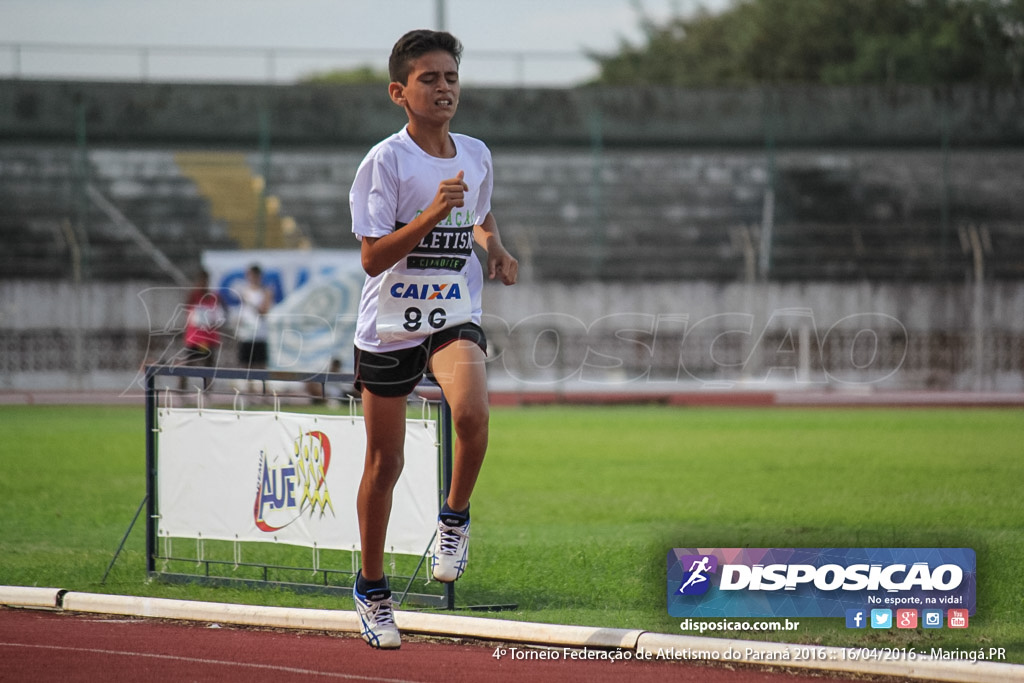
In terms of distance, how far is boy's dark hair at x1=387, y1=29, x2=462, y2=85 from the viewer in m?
5.70

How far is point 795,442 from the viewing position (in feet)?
55.9

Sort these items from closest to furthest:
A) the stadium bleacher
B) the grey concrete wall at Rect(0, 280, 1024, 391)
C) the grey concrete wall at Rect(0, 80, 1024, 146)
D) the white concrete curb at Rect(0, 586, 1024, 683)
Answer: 1. the white concrete curb at Rect(0, 586, 1024, 683)
2. the grey concrete wall at Rect(0, 280, 1024, 391)
3. the stadium bleacher
4. the grey concrete wall at Rect(0, 80, 1024, 146)

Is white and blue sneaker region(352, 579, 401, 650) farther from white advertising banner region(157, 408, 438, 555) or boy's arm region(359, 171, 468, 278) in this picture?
boy's arm region(359, 171, 468, 278)

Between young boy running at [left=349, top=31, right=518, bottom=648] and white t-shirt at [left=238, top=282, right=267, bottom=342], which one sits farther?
white t-shirt at [left=238, top=282, right=267, bottom=342]

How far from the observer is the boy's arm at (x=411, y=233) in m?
5.40

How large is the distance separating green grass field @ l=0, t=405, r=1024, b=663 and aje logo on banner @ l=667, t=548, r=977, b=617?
17 cm

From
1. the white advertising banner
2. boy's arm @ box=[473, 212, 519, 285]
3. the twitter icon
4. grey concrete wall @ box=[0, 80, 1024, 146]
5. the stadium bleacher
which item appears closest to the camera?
boy's arm @ box=[473, 212, 519, 285]

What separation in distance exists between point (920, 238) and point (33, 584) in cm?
2360

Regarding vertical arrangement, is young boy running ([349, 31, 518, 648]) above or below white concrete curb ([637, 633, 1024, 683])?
above

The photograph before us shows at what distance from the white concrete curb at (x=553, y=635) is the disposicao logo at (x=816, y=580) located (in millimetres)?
435

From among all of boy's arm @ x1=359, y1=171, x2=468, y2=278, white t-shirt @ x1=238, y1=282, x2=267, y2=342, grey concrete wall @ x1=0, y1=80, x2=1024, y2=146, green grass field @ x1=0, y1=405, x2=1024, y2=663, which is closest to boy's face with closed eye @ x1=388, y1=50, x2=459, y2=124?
boy's arm @ x1=359, y1=171, x2=468, y2=278

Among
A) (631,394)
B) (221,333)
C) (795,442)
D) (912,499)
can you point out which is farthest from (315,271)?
(912,499)

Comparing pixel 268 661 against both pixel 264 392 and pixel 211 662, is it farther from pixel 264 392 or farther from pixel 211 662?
pixel 264 392

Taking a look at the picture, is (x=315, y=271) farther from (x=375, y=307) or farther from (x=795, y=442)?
(x=375, y=307)
